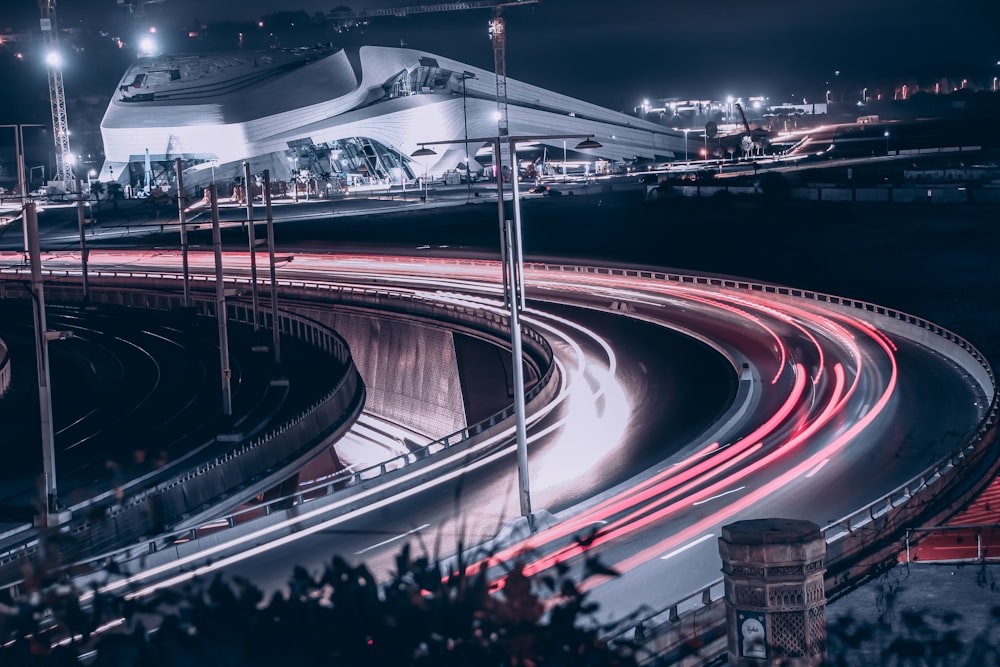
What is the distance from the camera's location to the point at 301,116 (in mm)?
131625

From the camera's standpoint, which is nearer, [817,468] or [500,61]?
[817,468]

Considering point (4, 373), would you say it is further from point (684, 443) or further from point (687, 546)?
point (687, 546)

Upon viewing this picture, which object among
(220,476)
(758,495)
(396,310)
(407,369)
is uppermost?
(396,310)

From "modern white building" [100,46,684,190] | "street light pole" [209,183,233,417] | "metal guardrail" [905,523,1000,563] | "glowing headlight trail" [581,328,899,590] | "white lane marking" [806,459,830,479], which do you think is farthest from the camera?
"modern white building" [100,46,684,190]

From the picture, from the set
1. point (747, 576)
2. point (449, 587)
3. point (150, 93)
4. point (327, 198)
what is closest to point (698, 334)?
point (747, 576)

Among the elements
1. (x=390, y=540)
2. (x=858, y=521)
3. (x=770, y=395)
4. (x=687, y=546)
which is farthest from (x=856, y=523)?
(x=770, y=395)

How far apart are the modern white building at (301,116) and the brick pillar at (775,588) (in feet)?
381

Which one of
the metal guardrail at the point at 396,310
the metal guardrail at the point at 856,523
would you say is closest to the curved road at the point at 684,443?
the metal guardrail at the point at 856,523

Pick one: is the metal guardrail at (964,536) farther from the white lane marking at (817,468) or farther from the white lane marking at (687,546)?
the white lane marking at (817,468)

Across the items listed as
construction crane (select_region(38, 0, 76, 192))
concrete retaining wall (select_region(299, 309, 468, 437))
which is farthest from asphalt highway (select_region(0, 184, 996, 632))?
construction crane (select_region(38, 0, 76, 192))

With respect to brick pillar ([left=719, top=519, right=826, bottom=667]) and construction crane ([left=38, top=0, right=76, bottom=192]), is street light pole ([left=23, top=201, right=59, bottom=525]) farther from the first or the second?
construction crane ([left=38, top=0, right=76, bottom=192])

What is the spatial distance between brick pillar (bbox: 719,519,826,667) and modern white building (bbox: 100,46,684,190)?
11608 cm

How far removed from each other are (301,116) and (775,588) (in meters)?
126

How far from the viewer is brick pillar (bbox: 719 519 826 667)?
1170cm
